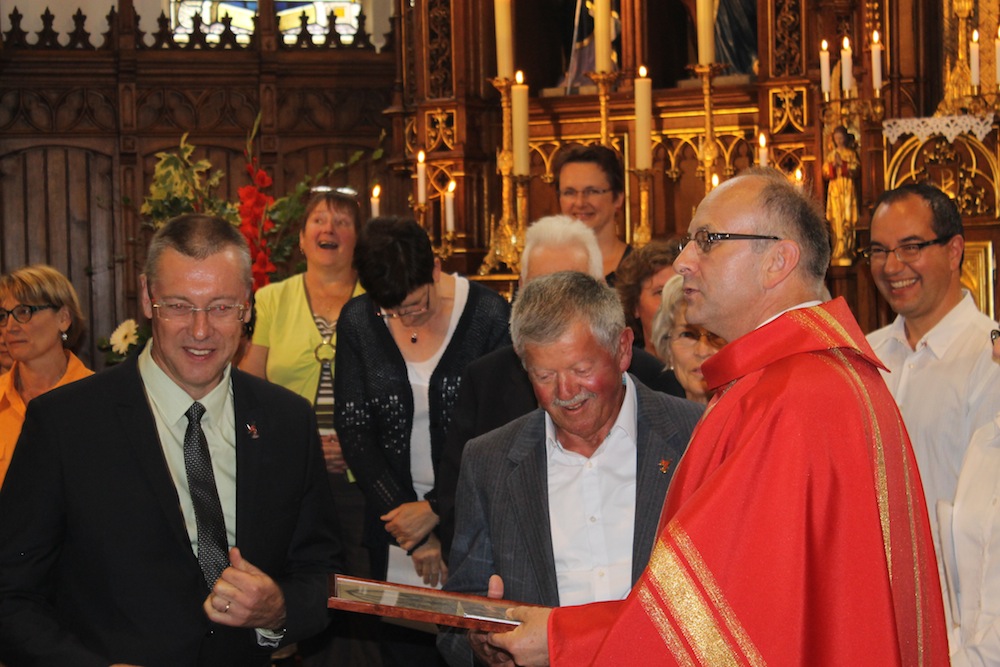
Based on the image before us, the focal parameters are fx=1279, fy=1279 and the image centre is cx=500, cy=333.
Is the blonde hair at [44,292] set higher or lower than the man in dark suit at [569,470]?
higher

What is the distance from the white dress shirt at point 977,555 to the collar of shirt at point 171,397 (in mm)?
1645

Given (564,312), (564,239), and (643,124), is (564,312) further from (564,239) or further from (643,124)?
(643,124)

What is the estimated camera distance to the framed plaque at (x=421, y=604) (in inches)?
85.1

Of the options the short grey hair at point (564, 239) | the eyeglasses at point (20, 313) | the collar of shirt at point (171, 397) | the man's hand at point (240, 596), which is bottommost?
the man's hand at point (240, 596)

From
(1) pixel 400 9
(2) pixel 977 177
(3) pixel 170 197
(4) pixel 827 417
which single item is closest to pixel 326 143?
(1) pixel 400 9

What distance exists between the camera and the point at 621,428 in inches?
108

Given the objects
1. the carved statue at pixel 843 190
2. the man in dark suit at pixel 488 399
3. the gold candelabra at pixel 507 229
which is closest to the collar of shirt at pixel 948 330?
the man in dark suit at pixel 488 399

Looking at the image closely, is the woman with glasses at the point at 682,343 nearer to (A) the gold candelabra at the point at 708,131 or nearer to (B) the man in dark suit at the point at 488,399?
(B) the man in dark suit at the point at 488,399

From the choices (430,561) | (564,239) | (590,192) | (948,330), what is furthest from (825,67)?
(430,561)

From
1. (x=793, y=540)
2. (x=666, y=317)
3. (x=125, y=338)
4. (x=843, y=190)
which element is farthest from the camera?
(x=843, y=190)

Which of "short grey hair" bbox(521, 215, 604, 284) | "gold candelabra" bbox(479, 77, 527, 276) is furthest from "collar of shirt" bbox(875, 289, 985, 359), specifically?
"gold candelabra" bbox(479, 77, 527, 276)

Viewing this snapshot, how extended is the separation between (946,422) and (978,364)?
0.18 m

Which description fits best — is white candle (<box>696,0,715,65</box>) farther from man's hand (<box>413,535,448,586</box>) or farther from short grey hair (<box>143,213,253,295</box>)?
short grey hair (<box>143,213,253,295</box>)

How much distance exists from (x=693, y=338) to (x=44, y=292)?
7.00 feet
